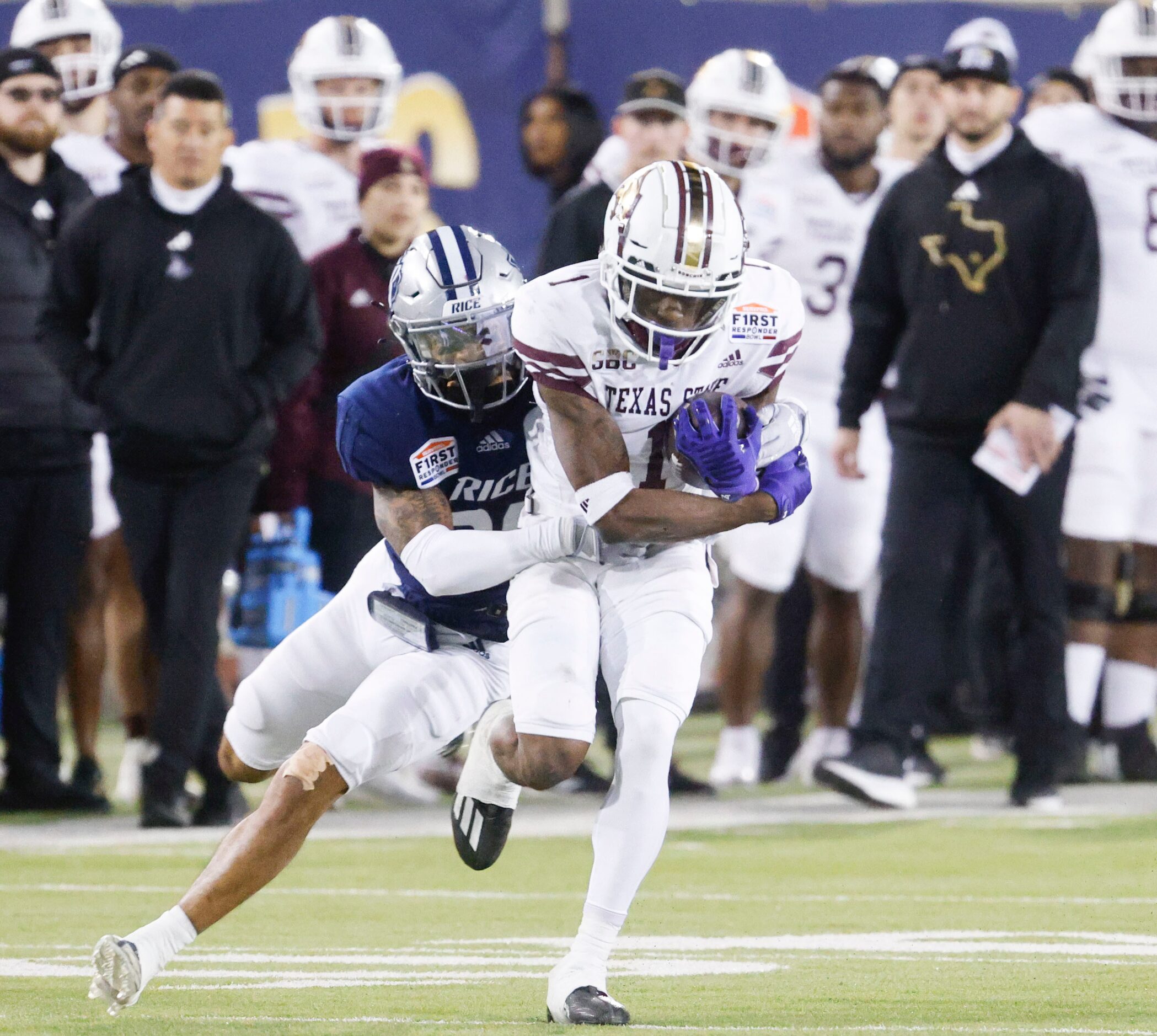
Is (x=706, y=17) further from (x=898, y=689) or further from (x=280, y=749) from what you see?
(x=280, y=749)

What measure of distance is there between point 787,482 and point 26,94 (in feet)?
12.6

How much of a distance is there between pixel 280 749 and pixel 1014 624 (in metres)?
3.51

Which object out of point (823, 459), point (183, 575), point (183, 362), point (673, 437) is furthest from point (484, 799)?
point (823, 459)

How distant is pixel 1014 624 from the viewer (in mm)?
7652

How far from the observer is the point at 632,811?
410 centimetres

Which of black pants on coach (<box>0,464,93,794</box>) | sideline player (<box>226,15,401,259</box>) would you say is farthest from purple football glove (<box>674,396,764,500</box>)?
sideline player (<box>226,15,401,259</box>)

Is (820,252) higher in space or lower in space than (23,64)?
lower

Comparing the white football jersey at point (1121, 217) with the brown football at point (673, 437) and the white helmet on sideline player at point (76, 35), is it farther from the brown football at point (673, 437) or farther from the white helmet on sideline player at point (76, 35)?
the brown football at point (673, 437)

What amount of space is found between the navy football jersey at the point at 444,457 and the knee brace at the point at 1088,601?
147 inches

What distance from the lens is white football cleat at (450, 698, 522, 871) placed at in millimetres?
4641

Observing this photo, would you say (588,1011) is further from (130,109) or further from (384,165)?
(130,109)

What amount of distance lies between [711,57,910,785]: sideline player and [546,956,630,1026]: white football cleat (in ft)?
13.4

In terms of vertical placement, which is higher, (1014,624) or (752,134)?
(752,134)

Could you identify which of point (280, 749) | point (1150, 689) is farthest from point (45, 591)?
point (1150, 689)
